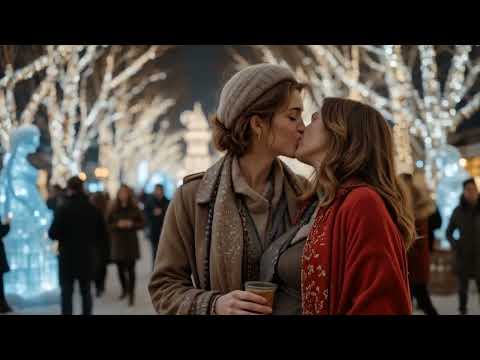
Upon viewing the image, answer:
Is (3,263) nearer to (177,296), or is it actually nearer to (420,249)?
(420,249)

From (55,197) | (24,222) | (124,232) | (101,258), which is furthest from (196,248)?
(55,197)

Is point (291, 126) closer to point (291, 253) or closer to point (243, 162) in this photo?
point (243, 162)

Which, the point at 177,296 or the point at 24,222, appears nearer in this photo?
the point at 177,296

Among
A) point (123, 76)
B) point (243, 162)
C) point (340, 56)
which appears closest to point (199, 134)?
point (123, 76)

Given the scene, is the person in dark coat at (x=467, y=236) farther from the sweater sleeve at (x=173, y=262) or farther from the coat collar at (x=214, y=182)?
the sweater sleeve at (x=173, y=262)

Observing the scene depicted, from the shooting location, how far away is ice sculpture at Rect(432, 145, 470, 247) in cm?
1307

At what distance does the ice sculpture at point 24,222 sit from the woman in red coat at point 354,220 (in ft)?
28.4

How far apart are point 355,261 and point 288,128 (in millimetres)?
724

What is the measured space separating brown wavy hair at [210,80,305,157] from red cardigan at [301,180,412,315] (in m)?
0.49

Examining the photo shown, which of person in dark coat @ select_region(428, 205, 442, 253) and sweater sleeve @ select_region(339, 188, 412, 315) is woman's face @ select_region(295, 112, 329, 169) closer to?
sweater sleeve @ select_region(339, 188, 412, 315)

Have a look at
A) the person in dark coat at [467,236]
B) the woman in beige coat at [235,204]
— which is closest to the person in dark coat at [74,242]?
the person in dark coat at [467,236]

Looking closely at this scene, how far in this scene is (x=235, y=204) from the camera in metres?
2.33
